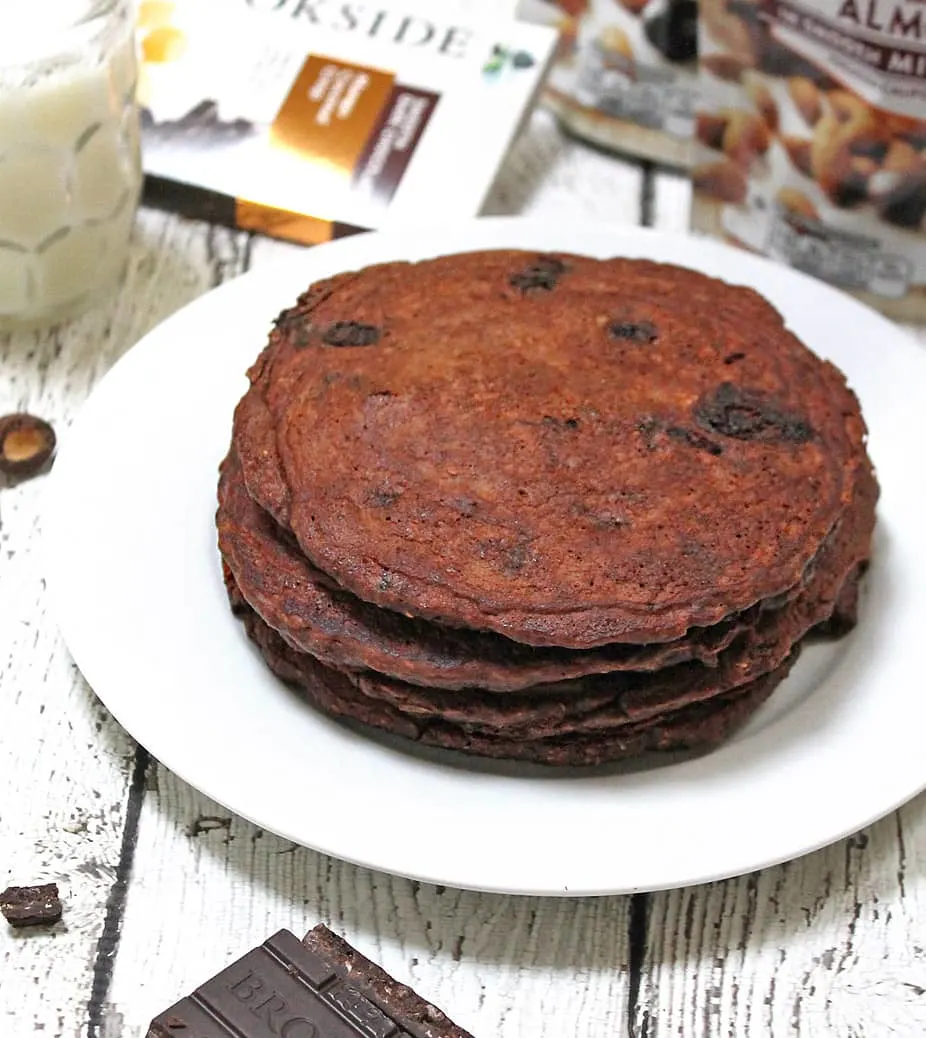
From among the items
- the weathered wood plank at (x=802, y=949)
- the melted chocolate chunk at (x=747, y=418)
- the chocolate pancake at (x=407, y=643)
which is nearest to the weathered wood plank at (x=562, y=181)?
the melted chocolate chunk at (x=747, y=418)

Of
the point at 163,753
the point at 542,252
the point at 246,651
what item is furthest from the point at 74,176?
the point at 163,753

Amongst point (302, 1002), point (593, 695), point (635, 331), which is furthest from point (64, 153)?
Result: point (302, 1002)

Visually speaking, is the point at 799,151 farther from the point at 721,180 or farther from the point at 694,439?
the point at 694,439

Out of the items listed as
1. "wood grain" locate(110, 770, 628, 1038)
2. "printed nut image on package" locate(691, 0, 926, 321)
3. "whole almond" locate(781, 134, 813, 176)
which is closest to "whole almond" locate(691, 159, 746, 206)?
"printed nut image on package" locate(691, 0, 926, 321)

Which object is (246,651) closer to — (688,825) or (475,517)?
(475,517)

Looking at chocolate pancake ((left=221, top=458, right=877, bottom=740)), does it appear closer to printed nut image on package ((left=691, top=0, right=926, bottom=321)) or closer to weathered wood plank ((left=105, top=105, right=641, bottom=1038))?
weathered wood plank ((left=105, top=105, right=641, bottom=1038))

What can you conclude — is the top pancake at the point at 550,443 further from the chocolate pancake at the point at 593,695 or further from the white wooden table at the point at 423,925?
the white wooden table at the point at 423,925
